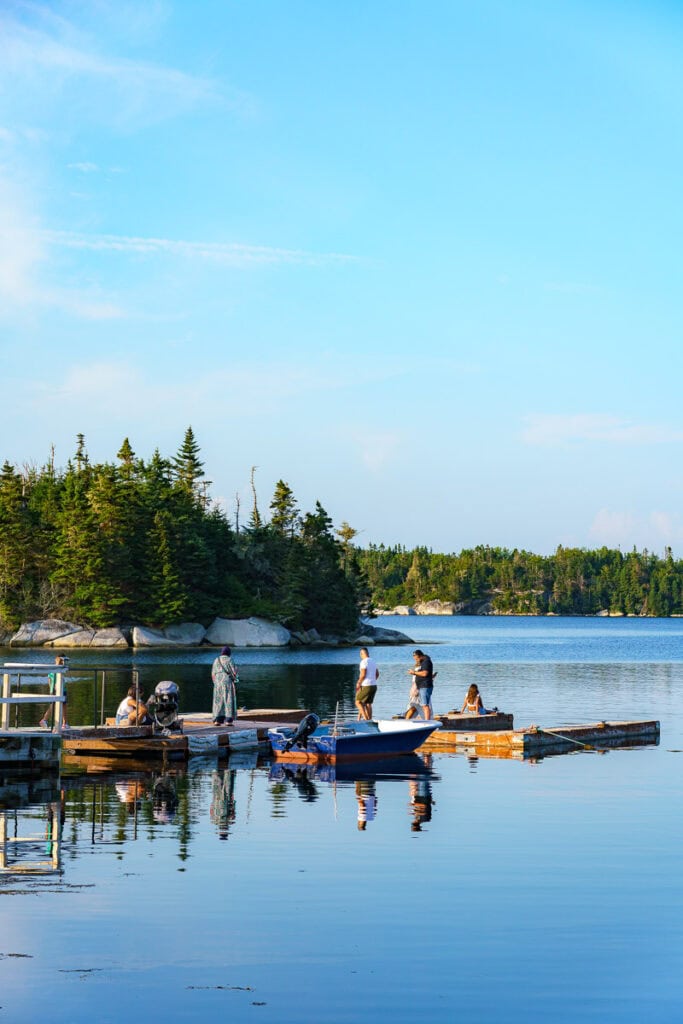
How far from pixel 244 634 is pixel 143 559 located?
12.1m

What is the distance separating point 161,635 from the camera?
121500 mm

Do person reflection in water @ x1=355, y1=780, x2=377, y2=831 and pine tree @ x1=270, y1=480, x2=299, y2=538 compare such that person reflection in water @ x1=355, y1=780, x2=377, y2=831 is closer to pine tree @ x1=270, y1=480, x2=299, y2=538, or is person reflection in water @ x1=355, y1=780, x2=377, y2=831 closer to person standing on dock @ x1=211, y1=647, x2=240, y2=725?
person standing on dock @ x1=211, y1=647, x2=240, y2=725

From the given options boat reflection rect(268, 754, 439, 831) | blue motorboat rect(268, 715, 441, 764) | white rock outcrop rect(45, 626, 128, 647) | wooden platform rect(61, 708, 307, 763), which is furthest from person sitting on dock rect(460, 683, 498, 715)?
white rock outcrop rect(45, 626, 128, 647)

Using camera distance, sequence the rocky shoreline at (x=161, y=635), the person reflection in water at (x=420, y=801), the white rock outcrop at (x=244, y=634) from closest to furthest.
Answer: the person reflection in water at (x=420, y=801) < the rocky shoreline at (x=161, y=635) < the white rock outcrop at (x=244, y=634)

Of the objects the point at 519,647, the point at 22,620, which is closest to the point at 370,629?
the point at 519,647

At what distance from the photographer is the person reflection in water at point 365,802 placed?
2294 cm

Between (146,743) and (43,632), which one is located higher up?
(146,743)

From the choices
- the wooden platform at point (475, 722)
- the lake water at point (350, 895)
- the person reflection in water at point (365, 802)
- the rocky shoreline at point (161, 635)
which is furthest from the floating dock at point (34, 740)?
the rocky shoreline at point (161, 635)

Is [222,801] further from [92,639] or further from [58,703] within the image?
[92,639]

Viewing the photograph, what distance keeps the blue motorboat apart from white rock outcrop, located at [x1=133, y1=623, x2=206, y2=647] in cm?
8737

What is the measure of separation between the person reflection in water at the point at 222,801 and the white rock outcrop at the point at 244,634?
9531cm

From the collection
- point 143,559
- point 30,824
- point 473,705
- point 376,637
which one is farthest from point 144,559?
point 30,824

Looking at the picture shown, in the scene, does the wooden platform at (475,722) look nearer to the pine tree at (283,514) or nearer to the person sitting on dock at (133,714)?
the person sitting on dock at (133,714)

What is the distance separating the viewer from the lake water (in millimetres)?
12344
